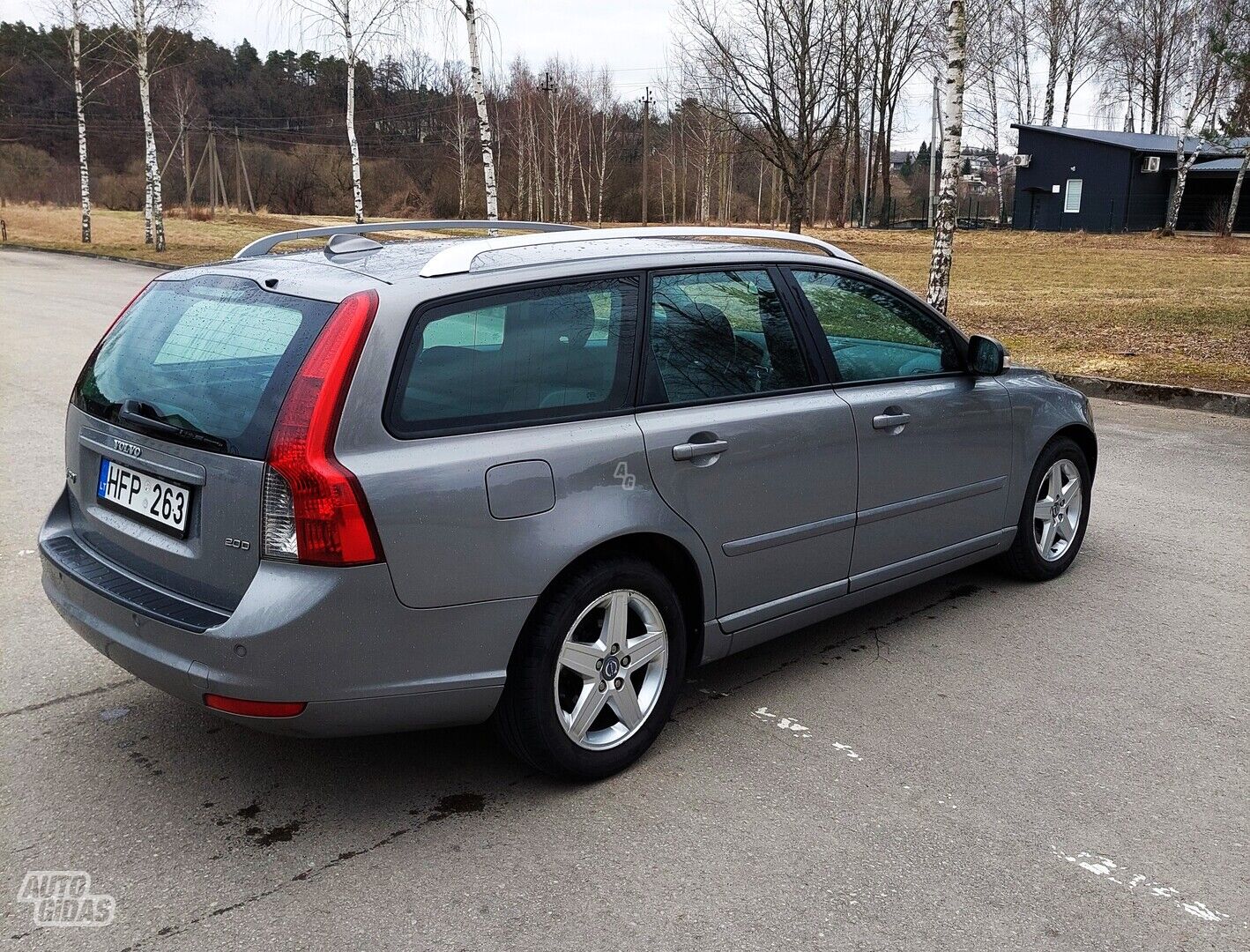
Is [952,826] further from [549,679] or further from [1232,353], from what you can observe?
[1232,353]

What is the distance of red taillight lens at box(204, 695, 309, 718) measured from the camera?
9.44ft

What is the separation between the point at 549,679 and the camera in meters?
3.19

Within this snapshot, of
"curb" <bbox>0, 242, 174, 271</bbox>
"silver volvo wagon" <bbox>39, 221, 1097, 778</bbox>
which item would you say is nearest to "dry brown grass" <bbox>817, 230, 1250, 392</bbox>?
"silver volvo wagon" <bbox>39, 221, 1097, 778</bbox>

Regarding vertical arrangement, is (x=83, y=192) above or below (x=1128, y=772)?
above

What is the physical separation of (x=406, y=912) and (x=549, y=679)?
740mm

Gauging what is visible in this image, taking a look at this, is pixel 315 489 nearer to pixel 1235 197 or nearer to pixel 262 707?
pixel 262 707

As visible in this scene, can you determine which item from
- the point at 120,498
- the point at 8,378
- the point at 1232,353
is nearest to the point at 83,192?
the point at 8,378

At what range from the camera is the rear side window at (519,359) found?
3049 millimetres

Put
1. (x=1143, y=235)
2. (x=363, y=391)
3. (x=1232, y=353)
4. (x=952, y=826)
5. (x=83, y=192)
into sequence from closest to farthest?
(x=363, y=391)
(x=952, y=826)
(x=1232, y=353)
(x=83, y=192)
(x=1143, y=235)

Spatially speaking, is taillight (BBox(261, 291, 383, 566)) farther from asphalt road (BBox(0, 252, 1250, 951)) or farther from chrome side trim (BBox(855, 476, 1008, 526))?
chrome side trim (BBox(855, 476, 1008, 526))

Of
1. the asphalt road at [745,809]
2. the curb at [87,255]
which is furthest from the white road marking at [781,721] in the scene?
the curb at [87,255]

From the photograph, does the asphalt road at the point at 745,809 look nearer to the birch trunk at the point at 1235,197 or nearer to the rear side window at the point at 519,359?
the rear side window at the point at 519,359

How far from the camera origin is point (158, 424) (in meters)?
3.19

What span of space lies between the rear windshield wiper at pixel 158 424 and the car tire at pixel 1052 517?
356cm
